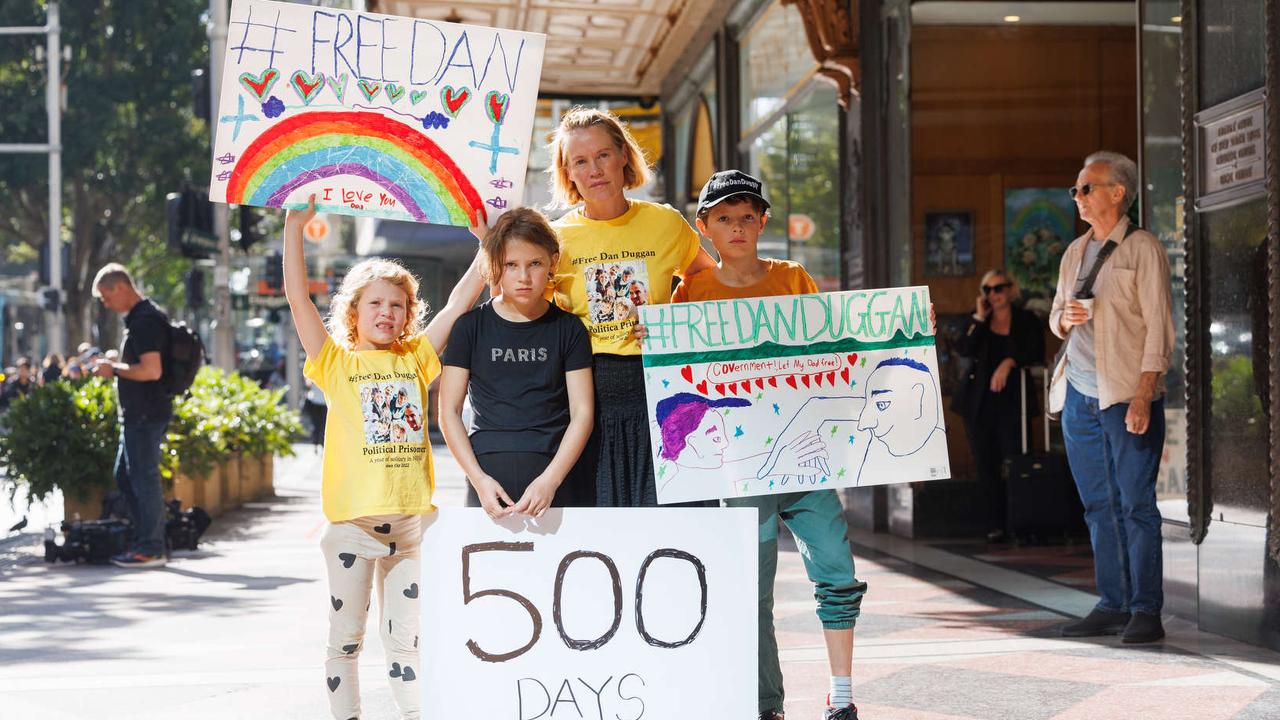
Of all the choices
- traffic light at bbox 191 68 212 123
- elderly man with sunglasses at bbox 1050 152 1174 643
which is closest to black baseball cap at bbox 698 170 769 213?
elderly man with sunglasses at bbox 1050 152 1174 643

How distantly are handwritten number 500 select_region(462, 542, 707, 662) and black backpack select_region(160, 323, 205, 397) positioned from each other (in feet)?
20.6

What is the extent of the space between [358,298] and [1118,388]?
11.2 feet

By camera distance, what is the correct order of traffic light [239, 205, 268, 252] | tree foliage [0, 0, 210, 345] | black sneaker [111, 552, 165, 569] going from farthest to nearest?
tree foliage [0, 0, 210, 345] < traffic light [239, 205, 268, 252] < black sneaker [111, 552, 165, 569]

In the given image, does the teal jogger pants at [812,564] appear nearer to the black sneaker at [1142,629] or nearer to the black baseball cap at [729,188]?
the black baseball cap at [729,188]

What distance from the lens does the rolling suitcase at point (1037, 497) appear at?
10.6 meters

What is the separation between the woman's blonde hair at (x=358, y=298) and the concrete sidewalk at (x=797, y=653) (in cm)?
144

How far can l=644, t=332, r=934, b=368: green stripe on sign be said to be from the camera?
4.62 meters

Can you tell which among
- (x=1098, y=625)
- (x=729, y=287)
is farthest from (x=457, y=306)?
(x=1098, y=625)

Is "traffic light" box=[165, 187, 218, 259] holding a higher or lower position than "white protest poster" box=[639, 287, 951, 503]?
higher

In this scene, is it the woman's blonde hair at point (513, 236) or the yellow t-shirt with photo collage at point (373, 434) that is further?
the yellow t-shirt with photo collage at point (373, 434)

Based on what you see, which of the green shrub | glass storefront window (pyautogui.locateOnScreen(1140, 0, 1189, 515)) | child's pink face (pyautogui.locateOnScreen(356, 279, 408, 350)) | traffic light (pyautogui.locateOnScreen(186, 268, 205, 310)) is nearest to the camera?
child's pink face (pyautogui.locateOnScreen(356, 279, 408, 350))

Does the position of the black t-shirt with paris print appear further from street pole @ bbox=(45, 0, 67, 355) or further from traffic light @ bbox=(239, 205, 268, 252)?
street pole @ bbox=(45, 0, 67, 355)

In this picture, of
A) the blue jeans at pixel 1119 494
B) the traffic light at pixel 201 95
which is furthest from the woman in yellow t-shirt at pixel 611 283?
the traffic light at pixel 201 95

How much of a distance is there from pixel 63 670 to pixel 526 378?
3118 millimetres
